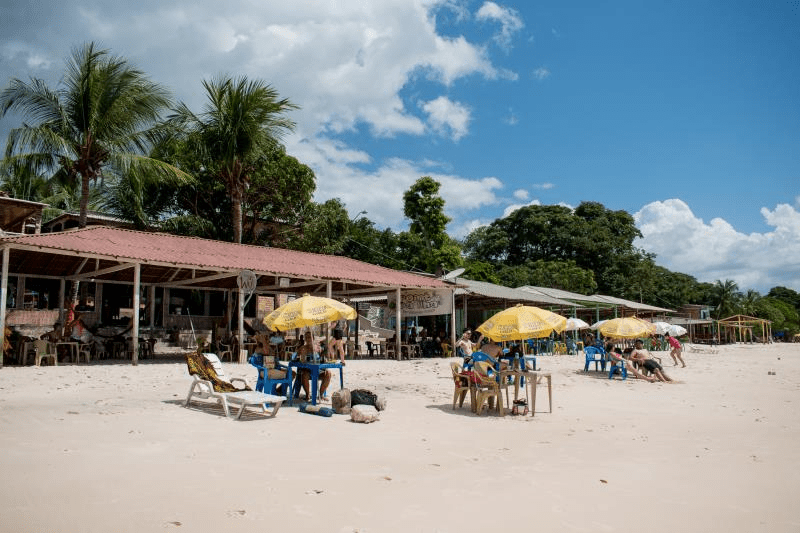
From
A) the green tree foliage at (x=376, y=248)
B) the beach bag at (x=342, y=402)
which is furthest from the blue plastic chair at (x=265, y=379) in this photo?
the green tree foliage at (x=376, y=248)

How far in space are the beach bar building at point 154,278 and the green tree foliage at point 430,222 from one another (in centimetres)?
1035

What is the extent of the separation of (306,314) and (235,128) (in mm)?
15625

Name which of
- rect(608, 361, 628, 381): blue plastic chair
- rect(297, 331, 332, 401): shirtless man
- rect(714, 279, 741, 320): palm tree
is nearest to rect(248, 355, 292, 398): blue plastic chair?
rect(297, 331, 332, 401): shirtless man

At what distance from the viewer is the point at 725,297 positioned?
196ft

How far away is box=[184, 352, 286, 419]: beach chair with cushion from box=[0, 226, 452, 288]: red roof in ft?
21.0

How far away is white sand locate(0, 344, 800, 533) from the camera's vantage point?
3699mm

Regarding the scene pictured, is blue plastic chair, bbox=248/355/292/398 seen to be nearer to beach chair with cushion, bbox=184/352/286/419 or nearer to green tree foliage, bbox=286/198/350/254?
beach chair with cushion, bbox=184/352/286/419

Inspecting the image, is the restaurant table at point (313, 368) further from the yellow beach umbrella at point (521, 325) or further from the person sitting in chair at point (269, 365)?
the yellow beach umbrella at point (521, 325)

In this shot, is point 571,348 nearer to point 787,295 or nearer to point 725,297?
point 725,297

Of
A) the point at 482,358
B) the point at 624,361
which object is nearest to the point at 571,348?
the point at 624,361

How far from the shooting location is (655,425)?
25.0 feet

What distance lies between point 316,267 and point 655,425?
43.2 ft

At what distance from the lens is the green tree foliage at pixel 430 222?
32.7 m

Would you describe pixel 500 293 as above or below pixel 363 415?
above
